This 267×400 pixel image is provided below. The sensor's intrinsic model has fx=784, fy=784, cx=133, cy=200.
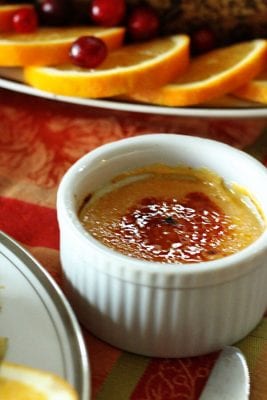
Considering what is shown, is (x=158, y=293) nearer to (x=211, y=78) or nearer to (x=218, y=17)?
(x=211, y=78)

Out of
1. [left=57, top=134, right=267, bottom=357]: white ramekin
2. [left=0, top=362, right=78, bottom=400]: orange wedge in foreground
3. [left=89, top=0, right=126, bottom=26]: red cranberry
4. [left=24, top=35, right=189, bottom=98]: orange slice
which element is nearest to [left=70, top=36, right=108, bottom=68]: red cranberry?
[left=24, top=35, right=189, bottom=98]: orange slice

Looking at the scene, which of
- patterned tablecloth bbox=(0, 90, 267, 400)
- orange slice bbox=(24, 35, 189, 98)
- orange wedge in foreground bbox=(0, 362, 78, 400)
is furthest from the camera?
orange slice bbox=(24, 35, 189, 98)

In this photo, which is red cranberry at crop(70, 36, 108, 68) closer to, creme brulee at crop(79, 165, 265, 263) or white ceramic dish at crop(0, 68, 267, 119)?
white ceramic dish at crop(0, 68, 267, 119)

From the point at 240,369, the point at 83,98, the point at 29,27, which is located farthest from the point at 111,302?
the point at 29,27

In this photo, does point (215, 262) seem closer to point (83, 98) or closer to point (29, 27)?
point (83, 98)

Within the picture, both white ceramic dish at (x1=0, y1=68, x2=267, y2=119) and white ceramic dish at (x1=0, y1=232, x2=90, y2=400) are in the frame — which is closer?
white ceramic dish at (x1=0, y1=232, x2=90, y2=400)

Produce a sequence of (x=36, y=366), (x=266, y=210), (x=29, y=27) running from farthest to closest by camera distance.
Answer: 1. (x=29, y=27)
2. (x=266, y=210)
3. (x=36, y=366)
